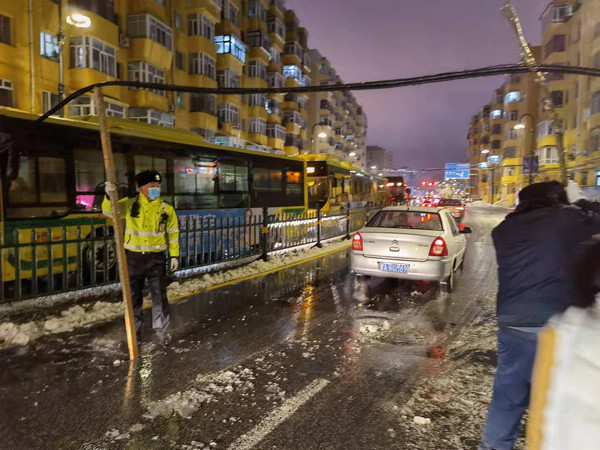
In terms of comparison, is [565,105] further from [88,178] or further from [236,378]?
[236,378]

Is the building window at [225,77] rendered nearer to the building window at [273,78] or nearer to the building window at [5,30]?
the building window at [273,78]

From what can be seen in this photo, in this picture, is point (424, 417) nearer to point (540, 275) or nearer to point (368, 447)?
point (368, 447)

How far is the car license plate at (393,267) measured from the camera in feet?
25.5

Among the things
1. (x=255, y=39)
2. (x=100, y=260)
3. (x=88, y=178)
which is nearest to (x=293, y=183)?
(x=88, y=178)

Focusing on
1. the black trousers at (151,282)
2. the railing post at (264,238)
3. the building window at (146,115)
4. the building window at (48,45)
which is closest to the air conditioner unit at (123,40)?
the building window at (146,115)

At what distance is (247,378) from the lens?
420 cm

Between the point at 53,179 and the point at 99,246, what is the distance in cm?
153

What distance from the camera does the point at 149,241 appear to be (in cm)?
521

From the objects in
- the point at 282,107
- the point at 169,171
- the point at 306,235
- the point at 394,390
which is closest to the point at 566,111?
the point at 282,107

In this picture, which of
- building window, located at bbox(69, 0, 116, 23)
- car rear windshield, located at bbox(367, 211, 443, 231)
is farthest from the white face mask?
building window, located at bbox(69, 0, 116, 23)

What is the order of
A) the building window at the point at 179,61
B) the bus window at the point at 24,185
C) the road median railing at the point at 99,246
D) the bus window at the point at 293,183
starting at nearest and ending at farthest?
1. the road median railing at the point at 99,246
2. the bus window at the point at 24,185
3. the bus window at the point at 293,183
4. the building window at the point at 179,61

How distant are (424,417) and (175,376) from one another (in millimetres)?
2396

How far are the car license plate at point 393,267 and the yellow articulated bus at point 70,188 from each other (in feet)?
13.8

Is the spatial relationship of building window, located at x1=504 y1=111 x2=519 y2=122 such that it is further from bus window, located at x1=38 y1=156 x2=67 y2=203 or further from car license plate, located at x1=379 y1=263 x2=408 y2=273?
bus window, located at x1=38 y1=156 x2=67 y2=203
